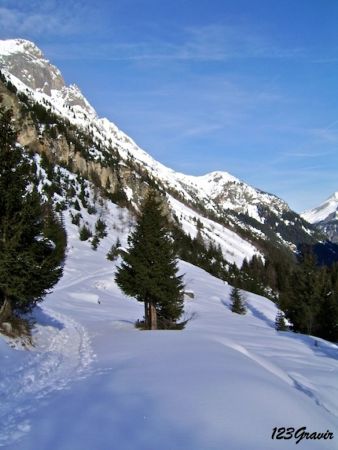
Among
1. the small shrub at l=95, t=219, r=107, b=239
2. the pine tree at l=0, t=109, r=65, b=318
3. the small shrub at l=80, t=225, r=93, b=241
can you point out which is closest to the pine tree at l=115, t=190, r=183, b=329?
the pine tree at l=0, t=109, r=65, b=318

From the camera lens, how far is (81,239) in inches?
2972

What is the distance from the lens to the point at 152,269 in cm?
2464

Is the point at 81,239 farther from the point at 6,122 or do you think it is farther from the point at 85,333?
the point at 6,122

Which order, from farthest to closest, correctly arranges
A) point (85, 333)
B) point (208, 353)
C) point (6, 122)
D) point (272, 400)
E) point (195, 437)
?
point (85, 333) → point (6, 122) → point (208, 353) → point (272, 400) → point (195, 437)

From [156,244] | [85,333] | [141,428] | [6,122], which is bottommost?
[85,333]

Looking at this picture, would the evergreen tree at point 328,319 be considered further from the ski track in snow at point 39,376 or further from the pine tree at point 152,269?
the ski track in snow at point 39,376

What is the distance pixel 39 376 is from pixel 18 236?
5.18 m

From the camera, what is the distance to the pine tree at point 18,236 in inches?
588

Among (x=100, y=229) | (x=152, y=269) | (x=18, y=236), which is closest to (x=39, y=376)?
(x=18, y=236)

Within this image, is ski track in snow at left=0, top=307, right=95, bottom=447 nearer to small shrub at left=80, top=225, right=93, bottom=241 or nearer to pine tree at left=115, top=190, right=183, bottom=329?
pine tree at left=115, top=190, right=183, bottom=329

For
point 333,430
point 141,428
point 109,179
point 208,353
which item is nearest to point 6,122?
point 208,353

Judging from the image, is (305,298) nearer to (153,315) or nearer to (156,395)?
(153,315)

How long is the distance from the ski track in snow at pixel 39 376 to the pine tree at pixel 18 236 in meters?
2.32

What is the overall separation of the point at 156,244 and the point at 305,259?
28674 millimetres
